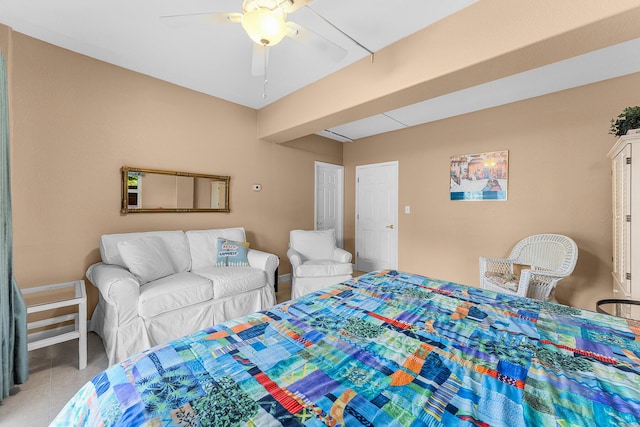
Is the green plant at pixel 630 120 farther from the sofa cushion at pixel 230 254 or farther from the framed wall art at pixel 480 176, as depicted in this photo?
the sofa cushion at pixel 230 254

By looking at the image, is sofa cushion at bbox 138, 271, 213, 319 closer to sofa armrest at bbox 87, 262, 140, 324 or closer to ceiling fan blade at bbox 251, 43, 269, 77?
sofa armrest at bbox 87, 262, 140, 324

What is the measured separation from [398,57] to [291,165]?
98.9 inches

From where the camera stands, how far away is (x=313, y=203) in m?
4.84

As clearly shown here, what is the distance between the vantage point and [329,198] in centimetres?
523

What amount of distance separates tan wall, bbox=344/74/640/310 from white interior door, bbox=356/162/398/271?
0.57ft

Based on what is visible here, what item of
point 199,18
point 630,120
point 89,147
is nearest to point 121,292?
point 89,147

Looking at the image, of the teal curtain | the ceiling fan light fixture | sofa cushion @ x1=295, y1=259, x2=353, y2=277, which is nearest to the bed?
the teal curtain

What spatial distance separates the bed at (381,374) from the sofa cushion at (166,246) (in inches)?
78.4

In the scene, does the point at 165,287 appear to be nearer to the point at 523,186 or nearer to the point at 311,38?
the point at 311,38

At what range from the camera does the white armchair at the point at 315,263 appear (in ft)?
11.1

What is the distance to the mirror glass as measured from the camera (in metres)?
2.88

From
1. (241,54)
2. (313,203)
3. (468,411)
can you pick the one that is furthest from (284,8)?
(313,203)

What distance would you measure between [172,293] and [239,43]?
2.27 metres

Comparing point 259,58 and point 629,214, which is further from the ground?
point 259,58
